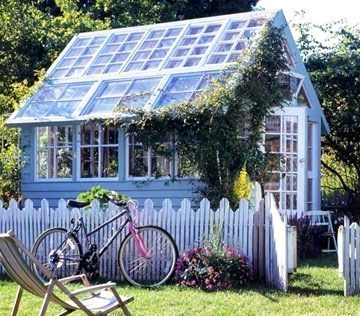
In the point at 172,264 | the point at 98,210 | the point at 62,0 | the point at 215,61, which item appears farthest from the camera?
the point at 62,0

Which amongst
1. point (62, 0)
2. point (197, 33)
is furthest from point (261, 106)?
point (62, 0)

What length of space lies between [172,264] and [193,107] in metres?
3.74

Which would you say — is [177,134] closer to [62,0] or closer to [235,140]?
[235,140]

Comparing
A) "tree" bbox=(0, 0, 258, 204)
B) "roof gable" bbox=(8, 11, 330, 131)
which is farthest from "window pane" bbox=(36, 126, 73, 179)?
"tree" bbox=(0, 0, 258, 204)

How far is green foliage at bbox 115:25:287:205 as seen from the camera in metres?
11.9

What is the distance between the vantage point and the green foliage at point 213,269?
8.49 metres

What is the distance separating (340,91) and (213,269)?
32.7 feet

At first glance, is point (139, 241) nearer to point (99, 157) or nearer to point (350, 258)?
point (350, 258)

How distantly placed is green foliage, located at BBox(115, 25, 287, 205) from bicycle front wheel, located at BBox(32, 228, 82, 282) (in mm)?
3257

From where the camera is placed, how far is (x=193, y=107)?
11977mm

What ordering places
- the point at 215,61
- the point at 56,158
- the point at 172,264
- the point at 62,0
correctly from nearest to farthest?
the point at 172,264, the point at 215,61, the point at 56,158, the point at 62,0

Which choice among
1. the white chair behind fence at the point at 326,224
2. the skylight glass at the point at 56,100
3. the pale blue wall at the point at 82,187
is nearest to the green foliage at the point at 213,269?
the pale blue wall at the point at 82,187

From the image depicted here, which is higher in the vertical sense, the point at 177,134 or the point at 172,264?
the point at 177,134

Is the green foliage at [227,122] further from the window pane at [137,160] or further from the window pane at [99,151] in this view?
the window pane at [99,151]
